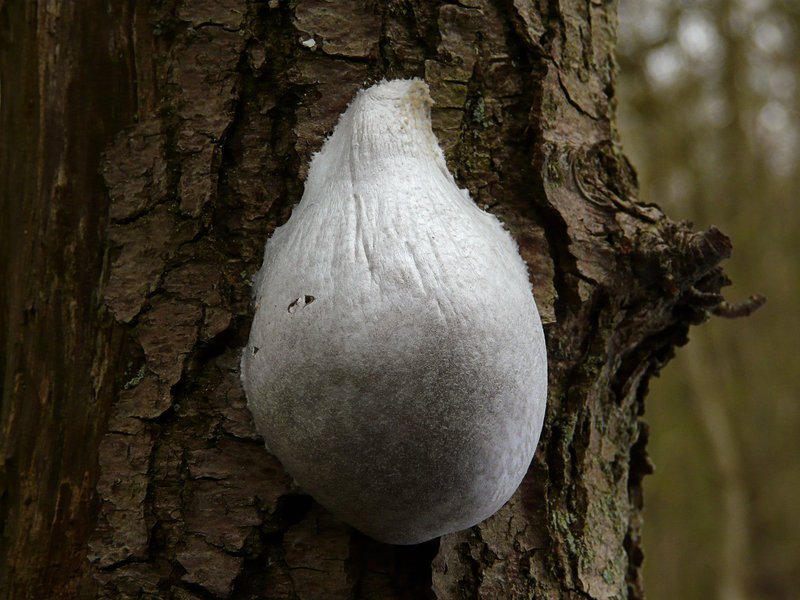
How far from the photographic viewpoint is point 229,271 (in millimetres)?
1196

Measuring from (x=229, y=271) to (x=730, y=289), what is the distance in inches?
318

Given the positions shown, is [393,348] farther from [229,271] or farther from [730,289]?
[730,289]

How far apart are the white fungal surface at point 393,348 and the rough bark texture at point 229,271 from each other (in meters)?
0.10

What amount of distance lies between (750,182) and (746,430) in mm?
3260

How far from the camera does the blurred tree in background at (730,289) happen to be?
670 cm

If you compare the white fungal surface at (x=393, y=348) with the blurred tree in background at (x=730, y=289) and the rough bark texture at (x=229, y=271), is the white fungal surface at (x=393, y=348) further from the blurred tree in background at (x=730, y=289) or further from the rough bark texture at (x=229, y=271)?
the blurred tree in background at (x=730, y=289)

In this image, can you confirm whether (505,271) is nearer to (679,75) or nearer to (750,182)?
(679,75)

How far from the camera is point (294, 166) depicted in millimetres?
1198

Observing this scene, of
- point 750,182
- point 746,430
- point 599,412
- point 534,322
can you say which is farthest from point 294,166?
point 746,430

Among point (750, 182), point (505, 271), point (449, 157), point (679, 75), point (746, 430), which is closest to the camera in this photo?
point (505, 271)

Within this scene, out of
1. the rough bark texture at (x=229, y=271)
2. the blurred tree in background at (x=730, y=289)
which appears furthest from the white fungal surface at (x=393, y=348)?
the blurred tree in background at (x=730, y=289)

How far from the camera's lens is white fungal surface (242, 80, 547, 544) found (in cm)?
100

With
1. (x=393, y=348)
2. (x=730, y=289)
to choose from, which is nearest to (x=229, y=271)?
(x=393, y=348)

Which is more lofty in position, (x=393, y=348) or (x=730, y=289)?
(x=393, y=348)
